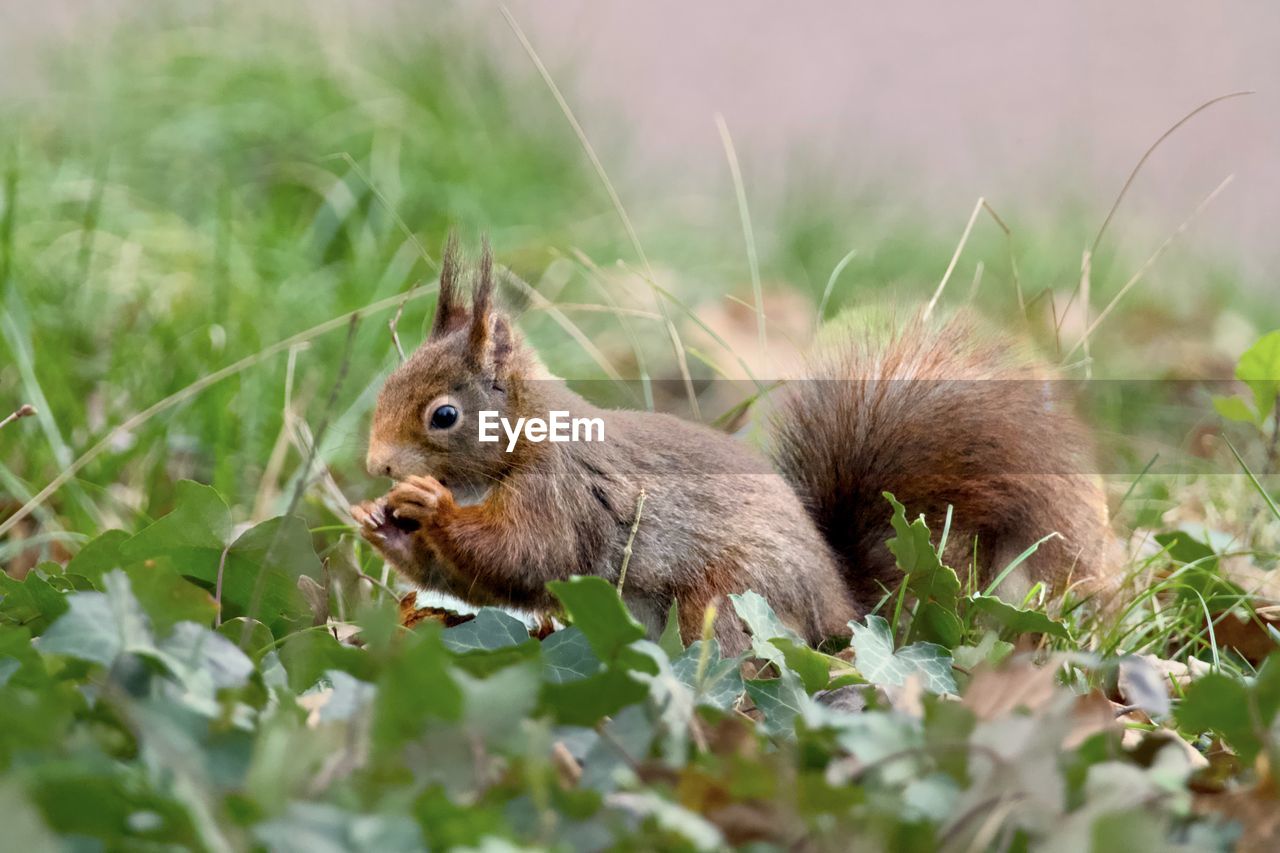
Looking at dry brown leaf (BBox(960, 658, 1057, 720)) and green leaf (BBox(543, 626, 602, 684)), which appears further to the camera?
green leaf (BBox(543, 626, 602, 684))

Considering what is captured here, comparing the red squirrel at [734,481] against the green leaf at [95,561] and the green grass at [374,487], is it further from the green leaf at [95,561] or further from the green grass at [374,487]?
the green leaf at [95,561]

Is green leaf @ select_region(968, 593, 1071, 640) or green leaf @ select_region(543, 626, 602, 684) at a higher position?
green leaf @ select_region(543, 626, 602, 684)

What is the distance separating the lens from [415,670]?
752 mm

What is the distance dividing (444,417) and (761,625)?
45cm

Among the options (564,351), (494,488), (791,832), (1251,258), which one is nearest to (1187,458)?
(564,351)

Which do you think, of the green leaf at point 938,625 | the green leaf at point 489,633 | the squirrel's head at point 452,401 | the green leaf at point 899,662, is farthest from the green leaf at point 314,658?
the green leaf at point 938,625

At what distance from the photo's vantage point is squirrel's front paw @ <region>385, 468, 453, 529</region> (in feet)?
4.48

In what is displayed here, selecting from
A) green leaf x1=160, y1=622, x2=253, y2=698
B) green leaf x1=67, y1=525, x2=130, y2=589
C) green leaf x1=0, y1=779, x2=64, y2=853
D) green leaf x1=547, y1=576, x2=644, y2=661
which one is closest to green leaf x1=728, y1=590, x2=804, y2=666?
green leaf x1=547, y1=576, x2=644, y2=661

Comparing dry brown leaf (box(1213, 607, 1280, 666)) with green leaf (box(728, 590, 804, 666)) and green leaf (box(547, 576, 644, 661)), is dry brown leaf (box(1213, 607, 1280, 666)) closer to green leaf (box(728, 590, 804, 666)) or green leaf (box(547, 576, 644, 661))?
green leaf (box(728, 590, 804, 666))

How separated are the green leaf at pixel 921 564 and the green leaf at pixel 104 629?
67cm

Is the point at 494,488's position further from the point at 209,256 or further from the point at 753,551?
the point at 209,256

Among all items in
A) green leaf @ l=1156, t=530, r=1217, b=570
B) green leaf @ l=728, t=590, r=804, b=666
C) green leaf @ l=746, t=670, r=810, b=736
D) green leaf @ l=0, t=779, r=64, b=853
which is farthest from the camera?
green leaf @ l=1156, t=530, r=1217, b=570

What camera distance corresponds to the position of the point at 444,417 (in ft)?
4.77

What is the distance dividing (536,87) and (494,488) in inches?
107
